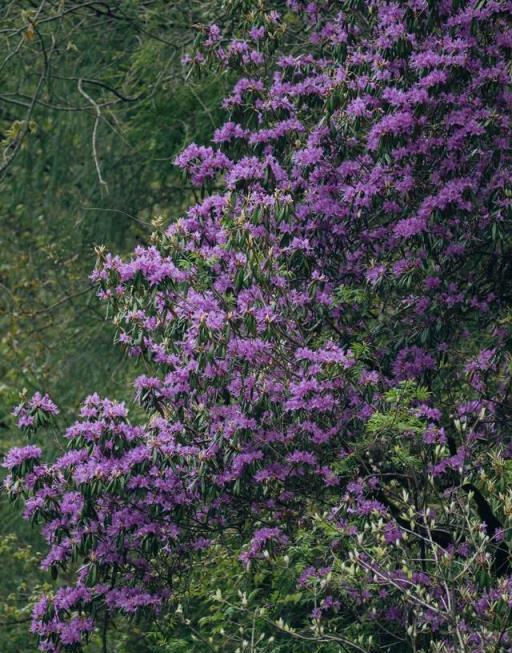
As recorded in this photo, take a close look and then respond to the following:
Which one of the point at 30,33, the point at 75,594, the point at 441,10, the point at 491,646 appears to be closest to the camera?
the point at 491,646

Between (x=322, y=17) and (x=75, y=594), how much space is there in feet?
12.7

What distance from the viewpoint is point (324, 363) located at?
6941 millimetres

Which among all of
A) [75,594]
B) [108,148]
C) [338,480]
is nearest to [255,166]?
[338,480]

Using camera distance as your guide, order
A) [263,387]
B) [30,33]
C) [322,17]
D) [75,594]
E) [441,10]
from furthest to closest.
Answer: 1. [30,33]
2. [322,17]
3. [441,10]
4. [75,594]
5. [263,387]

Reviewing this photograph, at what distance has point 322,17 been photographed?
9000 millimetres

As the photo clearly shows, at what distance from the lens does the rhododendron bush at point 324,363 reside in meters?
7.00

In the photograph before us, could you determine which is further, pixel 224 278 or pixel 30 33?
pixel 30 33

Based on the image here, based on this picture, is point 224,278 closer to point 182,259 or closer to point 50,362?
point 182,259

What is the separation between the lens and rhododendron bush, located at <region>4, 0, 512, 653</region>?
7004mm

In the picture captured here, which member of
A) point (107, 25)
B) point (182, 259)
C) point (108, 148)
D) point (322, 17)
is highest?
point (322, 17)

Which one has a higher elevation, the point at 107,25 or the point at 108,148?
the point at 107,25

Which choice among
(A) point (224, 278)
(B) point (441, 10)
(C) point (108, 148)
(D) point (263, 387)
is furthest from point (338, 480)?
(C) point (108, 148)

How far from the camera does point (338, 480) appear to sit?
7098 millimetres

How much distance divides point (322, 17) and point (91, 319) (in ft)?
15.4
